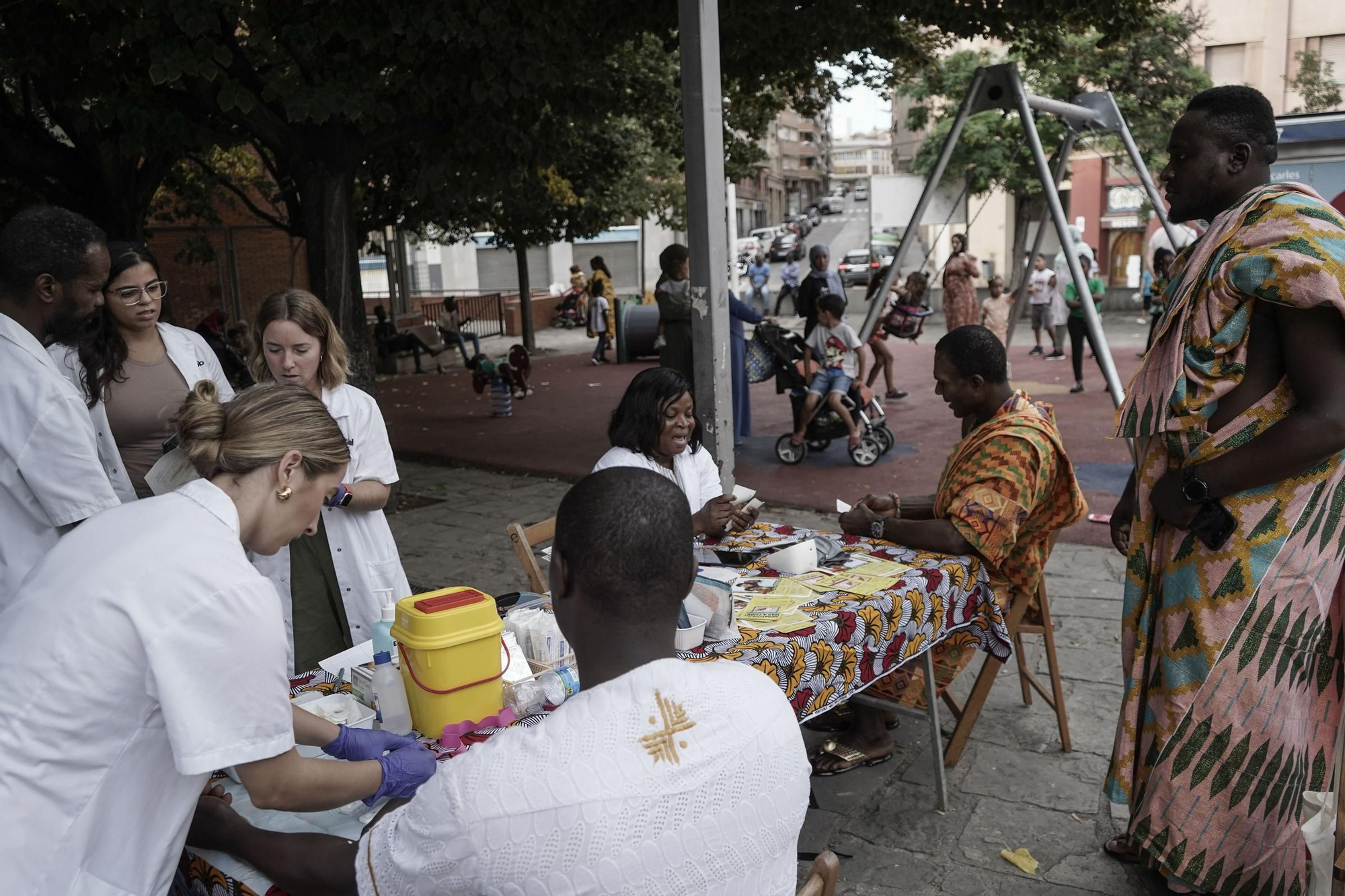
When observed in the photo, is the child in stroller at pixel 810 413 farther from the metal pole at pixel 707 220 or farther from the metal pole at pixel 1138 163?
the metal pole at pixel 707 220

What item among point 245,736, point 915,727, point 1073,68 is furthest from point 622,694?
point 1073,68

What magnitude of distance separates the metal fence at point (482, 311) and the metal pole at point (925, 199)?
1710cm

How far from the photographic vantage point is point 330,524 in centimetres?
337

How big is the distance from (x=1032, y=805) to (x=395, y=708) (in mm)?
2371

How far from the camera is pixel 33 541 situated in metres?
2.98

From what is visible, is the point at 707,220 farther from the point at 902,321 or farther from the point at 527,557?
the point at 902,321

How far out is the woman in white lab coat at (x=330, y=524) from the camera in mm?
3346

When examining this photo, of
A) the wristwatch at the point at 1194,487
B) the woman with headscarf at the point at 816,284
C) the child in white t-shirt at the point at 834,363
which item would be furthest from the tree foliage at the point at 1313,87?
the wristwatch at the point at 1194,487

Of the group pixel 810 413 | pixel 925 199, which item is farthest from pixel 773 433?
pixel 925 199

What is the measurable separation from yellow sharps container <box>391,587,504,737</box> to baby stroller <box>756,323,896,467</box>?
7023 mm

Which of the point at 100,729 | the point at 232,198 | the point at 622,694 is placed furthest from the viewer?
the point at 232,198

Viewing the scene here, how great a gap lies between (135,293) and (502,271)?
35555mm

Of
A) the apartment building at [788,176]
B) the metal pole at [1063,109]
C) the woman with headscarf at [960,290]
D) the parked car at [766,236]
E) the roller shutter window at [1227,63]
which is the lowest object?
the woman with headscarf at [960,290]

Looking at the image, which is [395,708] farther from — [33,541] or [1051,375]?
[1051,375]
